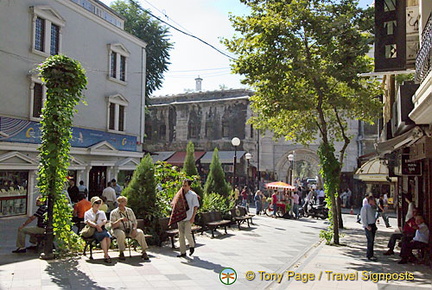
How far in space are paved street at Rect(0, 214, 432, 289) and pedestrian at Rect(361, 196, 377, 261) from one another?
250 millimetres

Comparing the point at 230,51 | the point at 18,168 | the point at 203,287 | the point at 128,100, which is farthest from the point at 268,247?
the point at 128,100

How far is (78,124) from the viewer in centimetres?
1925

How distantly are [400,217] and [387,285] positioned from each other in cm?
950

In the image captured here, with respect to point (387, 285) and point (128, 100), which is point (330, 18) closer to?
point (387, 285)

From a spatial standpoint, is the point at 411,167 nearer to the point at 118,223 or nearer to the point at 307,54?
the point at 307,54

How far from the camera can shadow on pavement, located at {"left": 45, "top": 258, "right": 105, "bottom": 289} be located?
632 cm

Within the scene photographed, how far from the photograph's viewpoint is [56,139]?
828cm

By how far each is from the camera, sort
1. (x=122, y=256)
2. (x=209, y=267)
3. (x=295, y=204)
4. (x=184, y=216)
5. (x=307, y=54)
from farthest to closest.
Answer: (x=295, y=204) < (x=307, y=54) < (x=184, y=216) < (x=122, y=256) < (x=209, y=267)

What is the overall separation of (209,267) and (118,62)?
1704 cm

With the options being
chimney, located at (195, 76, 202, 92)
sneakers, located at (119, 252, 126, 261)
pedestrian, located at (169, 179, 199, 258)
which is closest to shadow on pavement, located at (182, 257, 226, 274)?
pedestrian, located at (169, 179, 199, 258)

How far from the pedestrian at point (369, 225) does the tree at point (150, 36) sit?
915 inches

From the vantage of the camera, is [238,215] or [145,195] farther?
[238,215]

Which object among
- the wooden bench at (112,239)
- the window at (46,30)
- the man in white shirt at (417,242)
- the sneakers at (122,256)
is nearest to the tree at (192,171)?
the wooden bench at (112,239)

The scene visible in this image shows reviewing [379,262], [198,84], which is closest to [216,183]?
[379,262]
